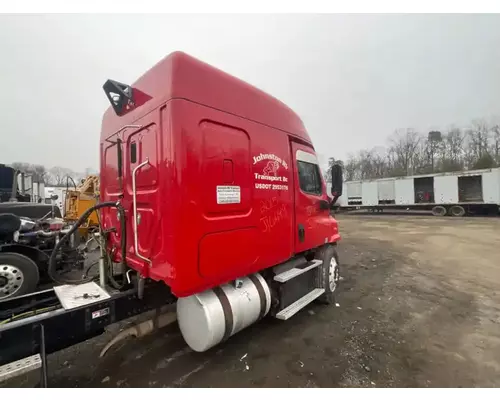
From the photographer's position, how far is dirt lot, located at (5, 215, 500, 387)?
2744 millimetres

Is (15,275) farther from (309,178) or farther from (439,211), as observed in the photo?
(439,211)

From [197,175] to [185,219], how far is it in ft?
1.33

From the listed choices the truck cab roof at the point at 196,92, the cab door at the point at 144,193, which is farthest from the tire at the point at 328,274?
the cab door at the point at 144,193

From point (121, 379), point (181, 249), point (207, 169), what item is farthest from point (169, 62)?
point (121, 379)

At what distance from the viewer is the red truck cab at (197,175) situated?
234 centimetres

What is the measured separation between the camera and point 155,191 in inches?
101

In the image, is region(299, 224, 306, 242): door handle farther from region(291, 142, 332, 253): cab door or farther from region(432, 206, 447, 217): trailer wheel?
Answer: region(432, 206, 447, 217): trailer wheel

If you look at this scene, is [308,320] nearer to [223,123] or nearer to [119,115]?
[223,123]

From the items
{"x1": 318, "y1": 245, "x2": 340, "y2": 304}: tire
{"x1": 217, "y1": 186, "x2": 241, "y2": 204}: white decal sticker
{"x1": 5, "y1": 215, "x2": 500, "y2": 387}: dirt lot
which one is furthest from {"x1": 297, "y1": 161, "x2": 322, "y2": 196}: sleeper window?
{"x1": 5, "y1": 215, "x2": 500, "y2": 387}: dirt lot

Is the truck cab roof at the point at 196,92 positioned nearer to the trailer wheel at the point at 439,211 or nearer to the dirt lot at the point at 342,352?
the dirt lot at the point at 342,352

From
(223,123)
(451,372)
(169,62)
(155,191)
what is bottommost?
(451,372)

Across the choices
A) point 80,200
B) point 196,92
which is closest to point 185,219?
point 196,92

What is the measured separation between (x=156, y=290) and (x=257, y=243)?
48.2 inches

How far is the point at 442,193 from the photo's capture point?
23.0 meters
